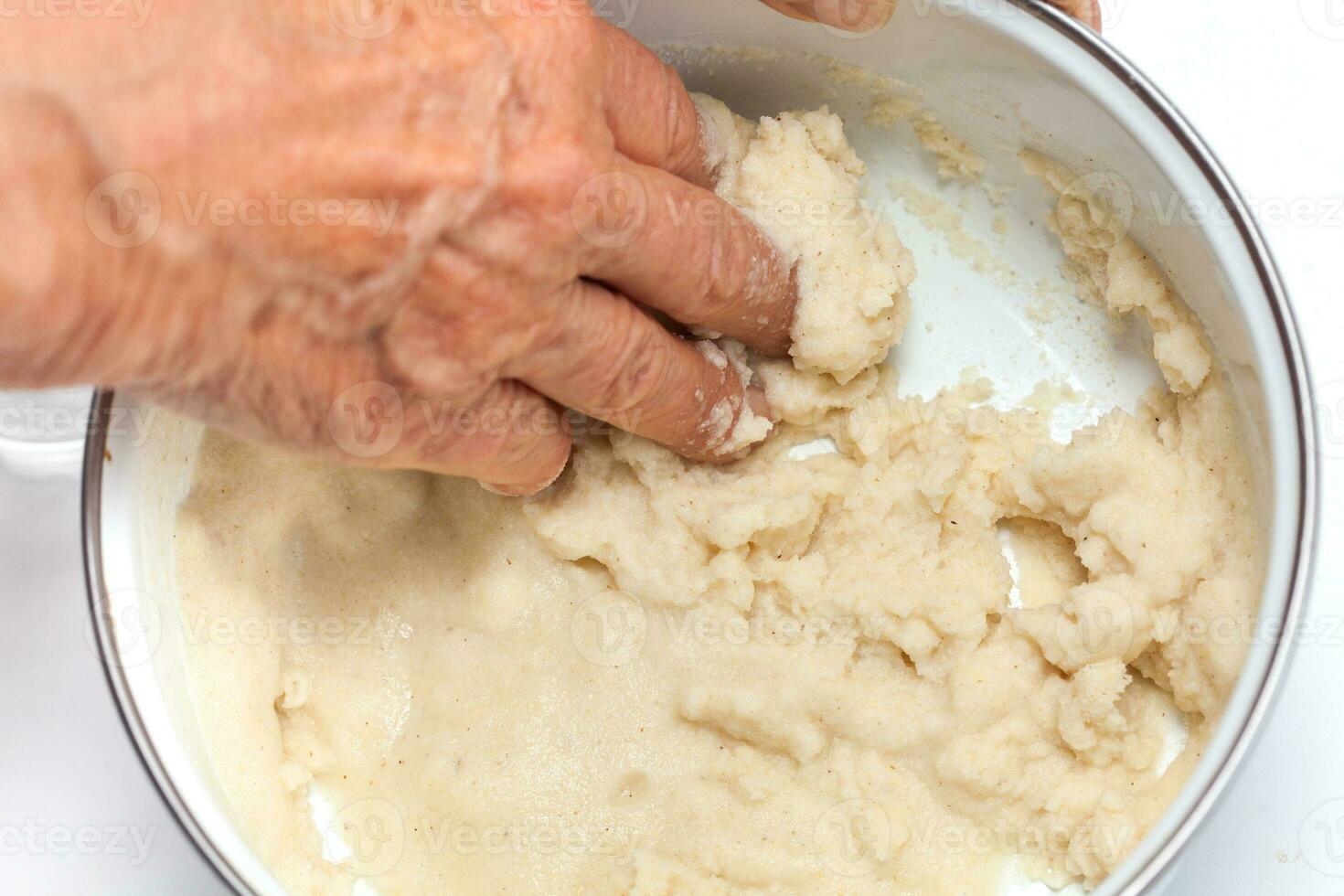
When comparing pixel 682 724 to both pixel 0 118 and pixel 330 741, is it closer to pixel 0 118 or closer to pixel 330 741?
pixel 330 741

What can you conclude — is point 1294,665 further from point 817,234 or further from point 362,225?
point 362,225

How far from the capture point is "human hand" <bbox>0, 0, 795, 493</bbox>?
69cm

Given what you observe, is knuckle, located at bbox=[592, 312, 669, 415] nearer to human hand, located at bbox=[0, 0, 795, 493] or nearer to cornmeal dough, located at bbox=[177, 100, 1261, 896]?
human hand, located at bbox=[0, 0, 795, 493]

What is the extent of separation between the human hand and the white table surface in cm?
62

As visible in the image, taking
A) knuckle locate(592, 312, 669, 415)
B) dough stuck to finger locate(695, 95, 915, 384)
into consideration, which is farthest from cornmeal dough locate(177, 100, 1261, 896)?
knuckle locate(592, 312, 669, 415)

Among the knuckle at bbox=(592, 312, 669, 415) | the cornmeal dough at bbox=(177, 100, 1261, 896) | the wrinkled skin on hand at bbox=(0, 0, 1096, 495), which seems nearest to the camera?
the wrinkled skin on hand at bbox=(0, 0, 1096, 495)

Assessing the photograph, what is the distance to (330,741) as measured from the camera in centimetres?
117

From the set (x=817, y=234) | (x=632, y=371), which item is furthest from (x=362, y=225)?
(x=817, y=234)

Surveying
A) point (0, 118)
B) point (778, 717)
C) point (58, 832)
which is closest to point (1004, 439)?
point (778, 717)

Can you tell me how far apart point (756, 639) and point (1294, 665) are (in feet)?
1.80

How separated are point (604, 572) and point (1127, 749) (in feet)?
1.80

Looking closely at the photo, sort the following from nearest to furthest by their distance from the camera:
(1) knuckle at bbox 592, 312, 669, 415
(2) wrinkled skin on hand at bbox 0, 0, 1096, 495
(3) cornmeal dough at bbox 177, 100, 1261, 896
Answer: (2) wrinkled skin on hand at bbox 0, 0, 1096, 495 → (1) knuckle at bbox 592, 312, 669, 415 → (3) cornmeal dough at bbox 177, 100, 1261, 896

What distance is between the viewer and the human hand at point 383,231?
695 millimetres

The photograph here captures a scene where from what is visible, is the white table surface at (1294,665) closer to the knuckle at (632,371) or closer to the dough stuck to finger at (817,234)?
the dough stuck to finger at (817,234)
